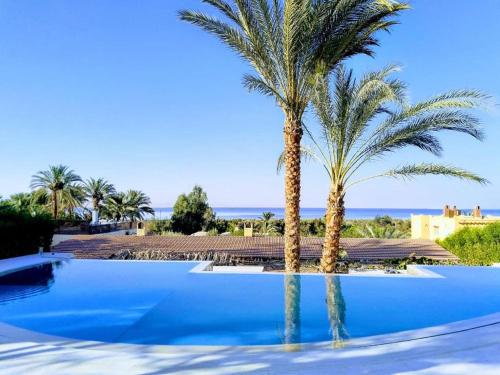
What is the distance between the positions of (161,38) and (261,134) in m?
12.6

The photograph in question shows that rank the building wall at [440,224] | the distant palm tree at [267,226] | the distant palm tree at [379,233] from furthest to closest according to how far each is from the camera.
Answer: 1. the distant palm tree at [267,226]
2. the distant palm tree at [379,233]
3. the building wall at [440,224]

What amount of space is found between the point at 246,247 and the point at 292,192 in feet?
24.1

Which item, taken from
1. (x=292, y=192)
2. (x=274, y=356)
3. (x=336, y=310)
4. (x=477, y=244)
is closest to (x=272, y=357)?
(x=274, y=356)

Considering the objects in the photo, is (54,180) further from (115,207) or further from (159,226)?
(159,226)

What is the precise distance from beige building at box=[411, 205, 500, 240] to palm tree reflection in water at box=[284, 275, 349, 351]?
16.1 metres

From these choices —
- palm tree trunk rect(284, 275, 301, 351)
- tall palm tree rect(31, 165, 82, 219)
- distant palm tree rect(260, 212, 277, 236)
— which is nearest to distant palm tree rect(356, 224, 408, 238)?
distant palm tree rect(260, 212, 277, 236)

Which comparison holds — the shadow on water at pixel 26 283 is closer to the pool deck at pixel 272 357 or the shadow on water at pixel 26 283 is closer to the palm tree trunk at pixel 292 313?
the pool deck at pixel 272 357

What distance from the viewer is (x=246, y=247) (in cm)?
1805

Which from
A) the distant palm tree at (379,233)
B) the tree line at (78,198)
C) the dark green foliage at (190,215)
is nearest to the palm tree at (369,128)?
the distant palm tree at (379,233)

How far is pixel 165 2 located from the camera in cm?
1761

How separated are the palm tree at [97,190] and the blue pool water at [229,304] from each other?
32335mm

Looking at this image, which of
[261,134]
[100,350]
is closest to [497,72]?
[261,134]

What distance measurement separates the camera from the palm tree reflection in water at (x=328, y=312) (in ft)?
19.4

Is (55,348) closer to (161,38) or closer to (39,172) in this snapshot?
(161,38)
